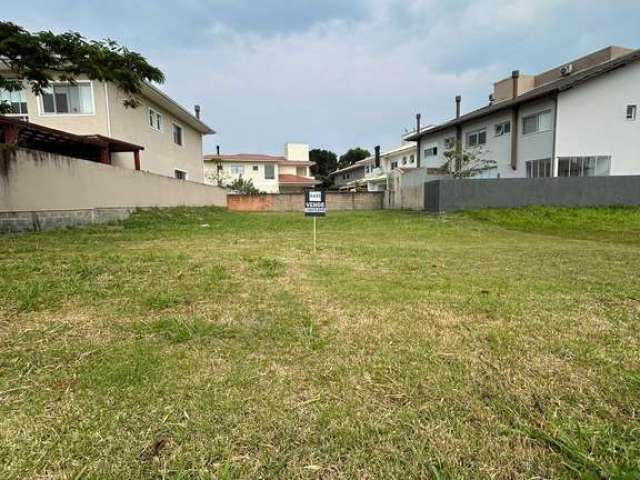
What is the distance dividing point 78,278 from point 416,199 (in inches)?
724

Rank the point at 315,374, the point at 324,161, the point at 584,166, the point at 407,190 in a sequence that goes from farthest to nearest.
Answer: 1. the point at 324,161
2. the point at 407,190
3. the point at 584,166
4. the point at 315,374

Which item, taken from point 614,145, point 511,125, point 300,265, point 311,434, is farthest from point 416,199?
point 311,434

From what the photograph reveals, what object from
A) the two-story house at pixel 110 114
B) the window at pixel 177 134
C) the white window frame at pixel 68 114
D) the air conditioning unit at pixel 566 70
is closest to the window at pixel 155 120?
the two-story house at pixel 110 114

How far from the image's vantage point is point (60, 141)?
12.7 meters

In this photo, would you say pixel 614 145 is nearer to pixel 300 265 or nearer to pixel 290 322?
pixel 300 265

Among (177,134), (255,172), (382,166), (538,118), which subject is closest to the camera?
(538,118)

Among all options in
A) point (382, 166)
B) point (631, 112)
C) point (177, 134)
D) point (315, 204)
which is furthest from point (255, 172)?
point (315, 204)

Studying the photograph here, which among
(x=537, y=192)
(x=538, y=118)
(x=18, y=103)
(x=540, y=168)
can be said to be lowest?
(x=537, y=192)

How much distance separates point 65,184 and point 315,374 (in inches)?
382

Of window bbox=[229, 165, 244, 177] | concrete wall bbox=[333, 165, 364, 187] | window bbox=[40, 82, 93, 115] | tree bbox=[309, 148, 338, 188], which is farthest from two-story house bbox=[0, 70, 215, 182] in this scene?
tree bbox=[309, 148, 338, 188]

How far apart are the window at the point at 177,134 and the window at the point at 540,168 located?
19369 millimetres

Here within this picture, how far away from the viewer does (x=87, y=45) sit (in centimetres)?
668

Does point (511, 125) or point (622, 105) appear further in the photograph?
point (511, 125)

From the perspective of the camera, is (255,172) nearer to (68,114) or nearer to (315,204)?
(68,114)
